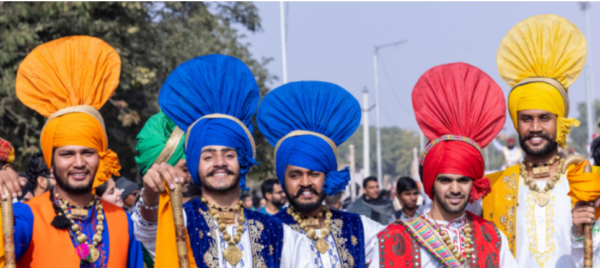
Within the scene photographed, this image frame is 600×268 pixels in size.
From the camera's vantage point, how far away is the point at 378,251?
15.1 ft

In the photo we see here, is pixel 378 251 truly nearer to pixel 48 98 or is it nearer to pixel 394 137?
pixel 48 98

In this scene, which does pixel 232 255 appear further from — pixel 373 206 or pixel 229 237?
pixel 373 206

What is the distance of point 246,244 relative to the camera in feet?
14.8

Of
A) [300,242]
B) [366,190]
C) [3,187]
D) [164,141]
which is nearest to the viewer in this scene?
[3,187]

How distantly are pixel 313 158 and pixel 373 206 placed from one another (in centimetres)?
537

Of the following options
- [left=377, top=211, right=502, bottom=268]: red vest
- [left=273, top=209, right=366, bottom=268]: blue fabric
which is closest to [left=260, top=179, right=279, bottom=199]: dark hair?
[left=273, top=209, right=366, bottom=268]: blue fabric

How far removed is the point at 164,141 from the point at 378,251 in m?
2.15

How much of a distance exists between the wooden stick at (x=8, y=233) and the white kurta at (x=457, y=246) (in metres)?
2.33

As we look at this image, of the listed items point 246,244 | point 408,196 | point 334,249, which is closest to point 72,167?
point 246,244

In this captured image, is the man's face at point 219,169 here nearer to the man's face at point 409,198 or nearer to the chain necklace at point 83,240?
the chain necklace at point 83,240

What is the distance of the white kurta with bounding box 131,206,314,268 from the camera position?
4.42 metres

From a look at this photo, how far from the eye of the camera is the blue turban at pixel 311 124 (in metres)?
5.12

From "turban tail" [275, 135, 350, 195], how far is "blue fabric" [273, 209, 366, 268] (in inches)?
8.8

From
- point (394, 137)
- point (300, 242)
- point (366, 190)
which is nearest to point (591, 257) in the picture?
point (300, 242)
